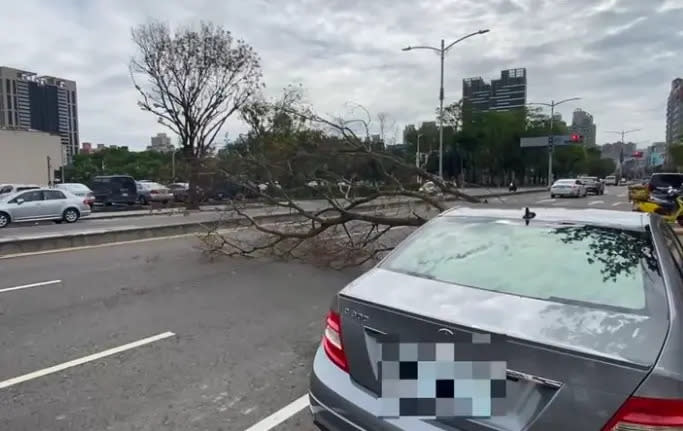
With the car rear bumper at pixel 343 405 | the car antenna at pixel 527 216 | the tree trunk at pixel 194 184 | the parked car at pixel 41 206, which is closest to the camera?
the car rear bumper at pixel 343 405

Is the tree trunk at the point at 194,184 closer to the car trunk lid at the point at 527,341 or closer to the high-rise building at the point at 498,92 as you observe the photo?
the car trunk lid at the point at 527,341

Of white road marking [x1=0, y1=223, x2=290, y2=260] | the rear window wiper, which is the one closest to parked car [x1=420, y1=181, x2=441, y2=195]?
white road marking [x1=0, y1=223, x2=290, y2=260]

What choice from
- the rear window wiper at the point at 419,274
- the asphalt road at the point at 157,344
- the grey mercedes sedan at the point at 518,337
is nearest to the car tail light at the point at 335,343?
the grey mercedes sedan at the point at 518,337

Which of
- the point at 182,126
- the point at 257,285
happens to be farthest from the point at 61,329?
the point at 182,126

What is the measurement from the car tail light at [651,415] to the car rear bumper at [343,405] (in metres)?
0.73

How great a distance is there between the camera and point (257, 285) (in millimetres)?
7895

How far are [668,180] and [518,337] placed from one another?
27.3m

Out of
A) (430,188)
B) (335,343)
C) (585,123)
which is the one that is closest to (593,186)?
(430,188)

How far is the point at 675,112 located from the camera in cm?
8888

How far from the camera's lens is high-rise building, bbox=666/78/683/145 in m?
79.4

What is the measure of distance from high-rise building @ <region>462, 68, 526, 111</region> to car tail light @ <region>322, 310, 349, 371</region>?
71.1 m

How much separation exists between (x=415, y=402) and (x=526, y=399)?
48 centimetres

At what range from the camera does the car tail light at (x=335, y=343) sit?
2492mm

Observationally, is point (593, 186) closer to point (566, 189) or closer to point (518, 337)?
point (566, 189)
